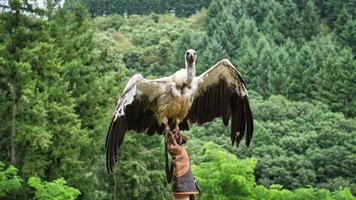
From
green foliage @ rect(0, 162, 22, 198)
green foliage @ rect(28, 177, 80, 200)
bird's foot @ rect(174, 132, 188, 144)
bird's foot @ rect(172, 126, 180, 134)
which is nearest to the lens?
bird's foot @ rect(174, 132, 188, 144)

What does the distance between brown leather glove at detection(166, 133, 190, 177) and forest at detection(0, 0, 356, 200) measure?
16.0 m

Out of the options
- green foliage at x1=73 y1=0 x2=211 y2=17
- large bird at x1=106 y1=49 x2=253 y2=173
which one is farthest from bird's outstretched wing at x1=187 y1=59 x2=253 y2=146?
green foliage at x1=73 y1=0 x2=211 y2=17

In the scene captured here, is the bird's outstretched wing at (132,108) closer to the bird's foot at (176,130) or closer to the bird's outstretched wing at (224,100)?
the bird's foot at (176,130)

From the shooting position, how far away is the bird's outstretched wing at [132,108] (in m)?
8.55

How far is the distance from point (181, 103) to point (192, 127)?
697cm

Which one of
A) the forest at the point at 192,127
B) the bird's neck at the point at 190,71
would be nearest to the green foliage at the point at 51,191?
the forest at the point at 192,127

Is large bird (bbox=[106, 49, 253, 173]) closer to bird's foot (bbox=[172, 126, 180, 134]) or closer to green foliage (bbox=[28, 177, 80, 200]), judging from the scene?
bird's foot (bbox=[172, 126, 180, 134])

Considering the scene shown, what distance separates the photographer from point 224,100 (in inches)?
372

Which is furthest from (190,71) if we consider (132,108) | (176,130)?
(132,108)

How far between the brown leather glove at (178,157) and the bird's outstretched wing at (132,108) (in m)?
0.87

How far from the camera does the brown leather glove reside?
766 cm

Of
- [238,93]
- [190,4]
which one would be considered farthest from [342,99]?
[190,4]

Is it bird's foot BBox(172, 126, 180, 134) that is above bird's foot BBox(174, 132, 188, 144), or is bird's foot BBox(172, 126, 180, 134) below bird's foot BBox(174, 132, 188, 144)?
above

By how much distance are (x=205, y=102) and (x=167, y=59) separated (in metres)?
62.8
